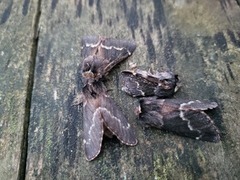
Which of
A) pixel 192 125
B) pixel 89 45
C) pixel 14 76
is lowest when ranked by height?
pixel 192 125

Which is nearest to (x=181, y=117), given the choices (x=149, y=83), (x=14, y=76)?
(x=149, y=83)

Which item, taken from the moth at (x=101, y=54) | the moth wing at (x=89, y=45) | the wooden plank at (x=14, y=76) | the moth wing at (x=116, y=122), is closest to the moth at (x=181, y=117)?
the moth wing at (x=116, y=122)

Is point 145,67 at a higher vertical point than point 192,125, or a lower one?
higher

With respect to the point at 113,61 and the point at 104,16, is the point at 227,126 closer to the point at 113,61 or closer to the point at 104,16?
the point at 113,61

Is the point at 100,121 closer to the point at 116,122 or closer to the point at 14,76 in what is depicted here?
the point at 116,122

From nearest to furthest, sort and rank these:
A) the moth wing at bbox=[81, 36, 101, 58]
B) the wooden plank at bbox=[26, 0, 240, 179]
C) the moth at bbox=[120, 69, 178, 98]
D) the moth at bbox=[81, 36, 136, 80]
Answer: the wooden plank at bbox=[26, 0, 240, 179] < the moth at bbox=[120, 69, 178, 98] < the moth at bbox=[81, 36, 136, 80] < the moth wing at bbox=[81, 36, 101, 58]

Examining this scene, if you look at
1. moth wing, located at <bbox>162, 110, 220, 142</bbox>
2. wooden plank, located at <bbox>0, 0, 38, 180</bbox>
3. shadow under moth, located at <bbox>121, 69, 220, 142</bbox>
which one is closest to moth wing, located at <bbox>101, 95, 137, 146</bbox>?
shadow under moth, located at <bbox>121, 69, 220, 142</bbox>

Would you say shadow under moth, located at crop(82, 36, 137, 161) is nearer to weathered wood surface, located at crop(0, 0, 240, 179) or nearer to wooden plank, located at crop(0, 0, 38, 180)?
weathered wood surface, located at crop(0, 0, 240, 179)
